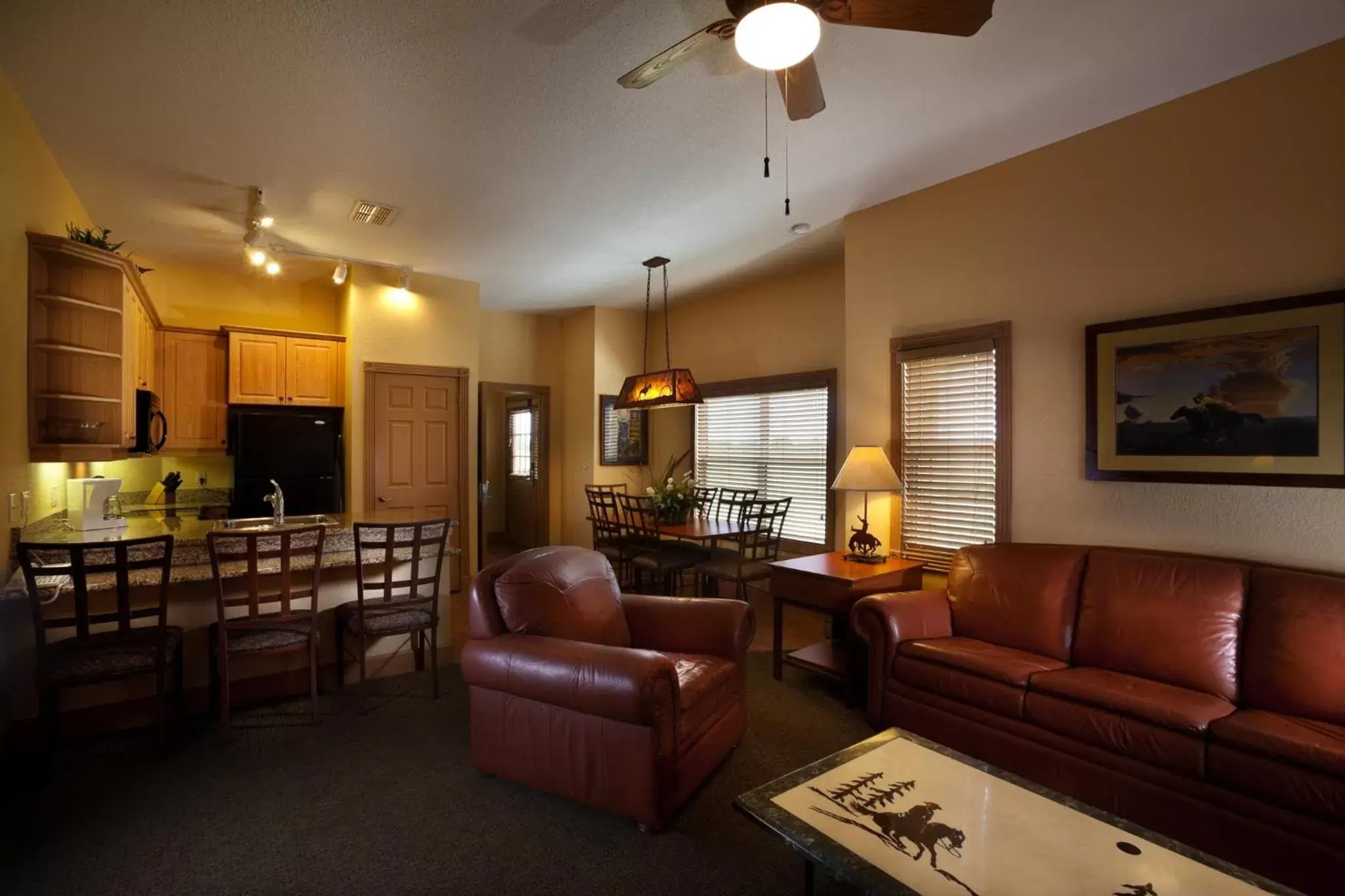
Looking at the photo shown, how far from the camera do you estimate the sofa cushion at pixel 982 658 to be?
2.62m

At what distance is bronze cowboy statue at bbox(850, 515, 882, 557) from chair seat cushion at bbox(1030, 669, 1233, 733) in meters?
1.29

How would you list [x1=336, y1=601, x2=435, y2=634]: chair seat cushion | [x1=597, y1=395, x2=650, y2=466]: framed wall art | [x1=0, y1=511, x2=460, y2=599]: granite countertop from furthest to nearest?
1. [x1=597, y1=395, x2=650, y2=466]: framed wall art
2. [x1=336, y1=601, x2=435, y2=634]: chair seat cushion
3. [x1=0, y1=511, x2=460, y2=599]: granite countertop

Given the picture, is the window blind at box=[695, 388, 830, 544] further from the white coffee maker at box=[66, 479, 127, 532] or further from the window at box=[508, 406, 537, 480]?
the white coffee maker at box=[66, 479, 127, 532]

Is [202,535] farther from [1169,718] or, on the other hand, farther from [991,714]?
[1169,718]

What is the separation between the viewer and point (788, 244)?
15.9ft

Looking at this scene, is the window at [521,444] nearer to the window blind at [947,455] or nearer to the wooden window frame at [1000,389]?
the window blind at [947,455]

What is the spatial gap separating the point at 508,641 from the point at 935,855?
5.25ft

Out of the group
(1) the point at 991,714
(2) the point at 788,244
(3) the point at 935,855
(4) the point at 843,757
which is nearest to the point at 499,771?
(4) the point at 843,757

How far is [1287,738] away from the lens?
1.98 m

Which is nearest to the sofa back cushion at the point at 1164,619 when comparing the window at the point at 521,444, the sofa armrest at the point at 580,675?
the sofa armrest at the point at 580,675

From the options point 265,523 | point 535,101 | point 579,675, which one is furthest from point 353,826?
point 535,101

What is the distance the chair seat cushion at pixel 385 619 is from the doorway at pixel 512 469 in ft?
9.23

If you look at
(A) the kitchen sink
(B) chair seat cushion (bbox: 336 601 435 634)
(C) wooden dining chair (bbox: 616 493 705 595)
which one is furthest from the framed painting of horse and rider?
(A) the kitchen sink

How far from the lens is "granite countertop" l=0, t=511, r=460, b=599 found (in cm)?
277
